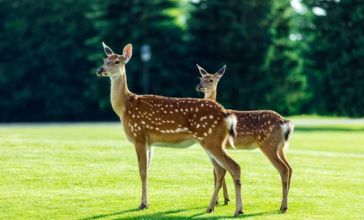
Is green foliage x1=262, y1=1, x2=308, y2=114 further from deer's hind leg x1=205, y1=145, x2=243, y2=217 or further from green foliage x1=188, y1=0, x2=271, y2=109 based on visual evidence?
deer's hind leg x1=205, y1=145, x2=243, y2=217

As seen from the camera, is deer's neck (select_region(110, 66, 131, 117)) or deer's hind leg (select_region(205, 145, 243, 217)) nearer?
deer's hind leg (select_region(205, 145, 243, 217))

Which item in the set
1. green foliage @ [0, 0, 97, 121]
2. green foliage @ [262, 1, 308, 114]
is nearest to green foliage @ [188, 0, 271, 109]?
green foliage @ [262, 1, 308, 114]

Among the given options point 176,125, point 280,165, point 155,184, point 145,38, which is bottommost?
point 155,184

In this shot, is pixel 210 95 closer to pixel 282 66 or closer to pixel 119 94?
pixel 119 94

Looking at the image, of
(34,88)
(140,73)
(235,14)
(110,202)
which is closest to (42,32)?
(34,88)

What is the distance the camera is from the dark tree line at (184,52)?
151 feet

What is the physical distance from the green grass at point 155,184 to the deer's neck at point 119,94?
1.58m

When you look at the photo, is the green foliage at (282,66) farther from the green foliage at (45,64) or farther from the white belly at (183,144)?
the white belly at (183,144)

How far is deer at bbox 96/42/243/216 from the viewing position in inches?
495

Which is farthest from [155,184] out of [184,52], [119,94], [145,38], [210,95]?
[145,38]

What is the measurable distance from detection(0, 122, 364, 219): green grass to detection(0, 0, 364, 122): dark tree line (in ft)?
79.1

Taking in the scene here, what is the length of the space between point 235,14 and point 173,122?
3795cm

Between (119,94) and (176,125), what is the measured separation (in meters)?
1.35

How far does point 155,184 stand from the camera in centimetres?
1584
